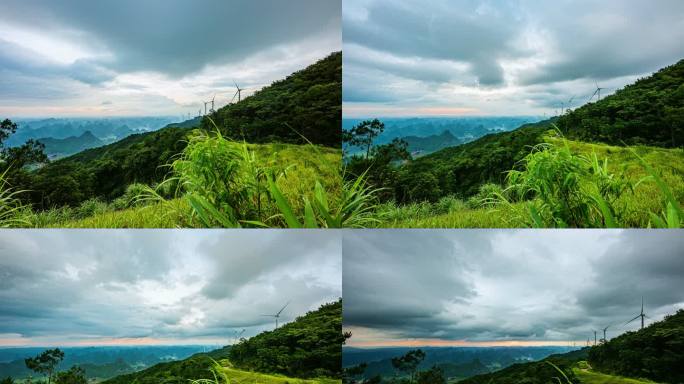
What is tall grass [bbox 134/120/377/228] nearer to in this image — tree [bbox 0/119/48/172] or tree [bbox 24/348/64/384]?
tree [bbox 0/119/48/172]

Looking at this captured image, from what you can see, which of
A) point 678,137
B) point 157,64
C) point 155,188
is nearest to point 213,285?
point 155,188

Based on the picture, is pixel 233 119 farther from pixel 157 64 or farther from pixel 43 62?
pixel 43 62

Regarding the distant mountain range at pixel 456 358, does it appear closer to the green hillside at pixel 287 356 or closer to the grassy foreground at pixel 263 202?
the green hillside at pixel 287 356

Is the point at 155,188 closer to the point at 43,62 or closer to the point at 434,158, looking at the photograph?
the point at 43,62

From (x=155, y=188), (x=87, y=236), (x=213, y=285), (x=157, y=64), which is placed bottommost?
(x=213, y=285)

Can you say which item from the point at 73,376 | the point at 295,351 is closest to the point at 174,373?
the point at 73,376

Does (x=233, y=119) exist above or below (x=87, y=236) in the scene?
above
